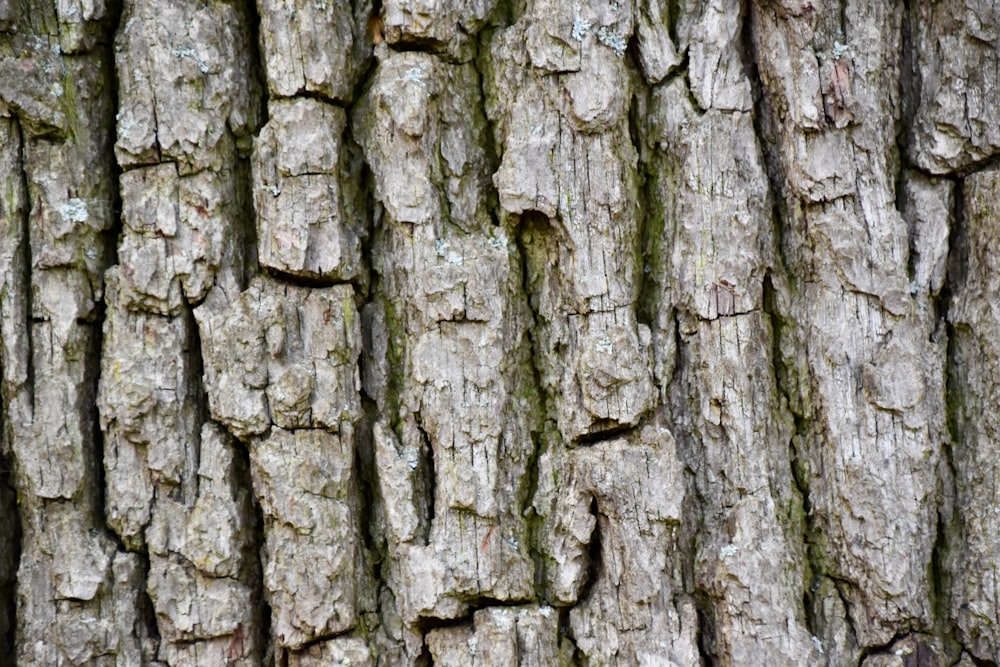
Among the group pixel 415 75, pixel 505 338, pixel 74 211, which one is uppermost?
pixel 415 75

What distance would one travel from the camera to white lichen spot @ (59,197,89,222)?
189 cm

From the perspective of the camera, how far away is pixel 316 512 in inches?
72.4

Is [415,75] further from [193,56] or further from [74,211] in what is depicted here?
[74,211]

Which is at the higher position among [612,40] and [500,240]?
[612,40]

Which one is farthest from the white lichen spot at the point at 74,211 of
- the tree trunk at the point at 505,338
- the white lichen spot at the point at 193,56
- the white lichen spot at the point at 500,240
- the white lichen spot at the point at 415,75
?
the white lichen spot at the point at 500,240

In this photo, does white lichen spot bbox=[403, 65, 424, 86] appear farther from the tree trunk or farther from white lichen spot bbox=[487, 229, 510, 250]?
white lichen spot bbox=[487, 229, 510, 250]

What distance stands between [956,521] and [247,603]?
1663 mm

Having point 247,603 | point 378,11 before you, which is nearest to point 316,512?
point 247,603

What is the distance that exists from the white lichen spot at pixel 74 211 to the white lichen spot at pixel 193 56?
41 centimetres

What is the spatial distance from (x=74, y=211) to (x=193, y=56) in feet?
1.50

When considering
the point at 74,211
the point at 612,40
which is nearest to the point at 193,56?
the point at 74,211

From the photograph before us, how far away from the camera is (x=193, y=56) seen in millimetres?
1880

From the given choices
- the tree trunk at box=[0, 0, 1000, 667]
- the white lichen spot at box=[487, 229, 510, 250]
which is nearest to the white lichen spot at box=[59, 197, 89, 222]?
the tree trunk at box=[0, 0, 1000, 667]

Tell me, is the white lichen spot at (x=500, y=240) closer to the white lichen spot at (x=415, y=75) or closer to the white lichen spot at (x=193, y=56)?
the white lichen spot at (x=415, y=75)
